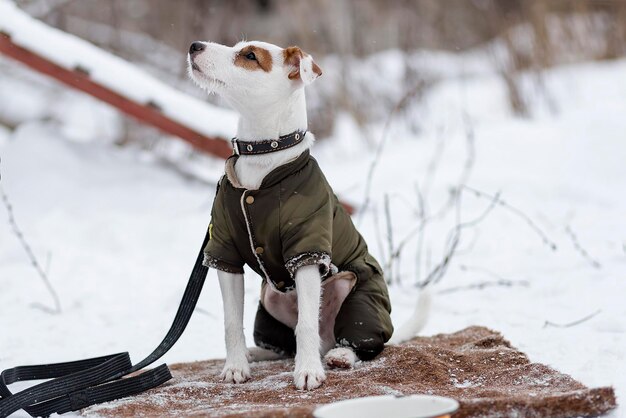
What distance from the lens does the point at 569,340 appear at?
124 inches

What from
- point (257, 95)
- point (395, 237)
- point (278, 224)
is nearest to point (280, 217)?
point (278, 224)

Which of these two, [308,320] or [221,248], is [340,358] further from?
[221,248]

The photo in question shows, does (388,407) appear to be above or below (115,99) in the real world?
below

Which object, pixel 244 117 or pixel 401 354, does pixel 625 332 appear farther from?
pixel 244 117

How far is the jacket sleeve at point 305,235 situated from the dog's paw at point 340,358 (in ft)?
1.13

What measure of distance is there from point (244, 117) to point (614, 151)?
4.28 m

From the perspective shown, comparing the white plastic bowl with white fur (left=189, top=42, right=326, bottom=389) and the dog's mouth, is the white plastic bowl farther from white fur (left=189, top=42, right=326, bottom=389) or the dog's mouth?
the dog's mouth

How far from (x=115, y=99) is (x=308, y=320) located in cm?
295

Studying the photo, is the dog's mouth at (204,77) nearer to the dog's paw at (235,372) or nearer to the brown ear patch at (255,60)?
the brown ear patch at (255,60)

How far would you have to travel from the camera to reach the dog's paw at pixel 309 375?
2.51m

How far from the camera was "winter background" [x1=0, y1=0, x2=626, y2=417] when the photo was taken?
3770mm

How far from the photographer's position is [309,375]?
99.9 inches

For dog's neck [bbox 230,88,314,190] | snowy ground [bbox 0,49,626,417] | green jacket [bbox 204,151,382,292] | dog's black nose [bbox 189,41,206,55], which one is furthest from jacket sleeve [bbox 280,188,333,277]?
snowy ground [bbox 0,49,626,417]

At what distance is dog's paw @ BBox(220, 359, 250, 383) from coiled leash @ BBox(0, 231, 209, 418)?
186mm
